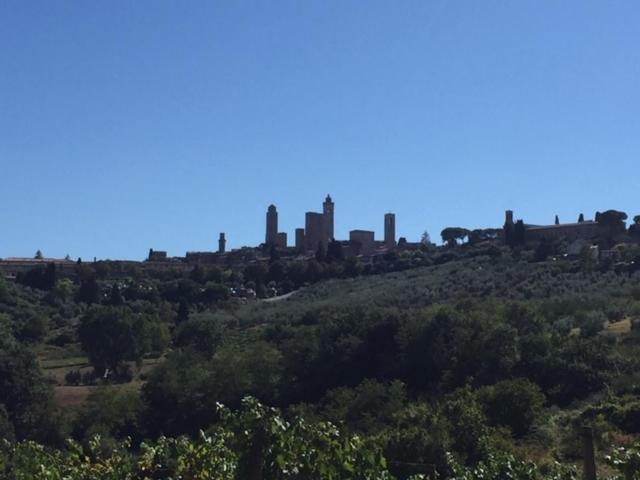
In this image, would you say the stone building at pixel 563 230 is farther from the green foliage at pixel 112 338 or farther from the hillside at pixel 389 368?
the green foliage at pixel 112 338

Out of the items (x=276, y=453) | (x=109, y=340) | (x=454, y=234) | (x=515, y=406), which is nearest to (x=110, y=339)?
(x=109, y=340)

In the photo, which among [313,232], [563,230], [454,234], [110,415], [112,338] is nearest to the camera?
[110,415]

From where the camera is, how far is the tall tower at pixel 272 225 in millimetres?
134875

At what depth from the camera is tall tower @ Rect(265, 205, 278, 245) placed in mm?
134875

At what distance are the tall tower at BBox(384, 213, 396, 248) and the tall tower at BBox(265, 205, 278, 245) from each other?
13984mm

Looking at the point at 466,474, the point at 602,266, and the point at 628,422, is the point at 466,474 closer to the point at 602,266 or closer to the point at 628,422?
the point at 628,422

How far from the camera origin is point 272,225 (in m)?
137

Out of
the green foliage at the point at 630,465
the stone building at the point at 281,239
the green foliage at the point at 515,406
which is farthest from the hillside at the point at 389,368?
the stone building at the point at 281,239

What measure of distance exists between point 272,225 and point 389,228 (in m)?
15.1

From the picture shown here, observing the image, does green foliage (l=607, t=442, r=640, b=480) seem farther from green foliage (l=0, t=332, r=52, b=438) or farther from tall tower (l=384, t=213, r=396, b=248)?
tall tower (l=384, t=213, r=396, b=248)

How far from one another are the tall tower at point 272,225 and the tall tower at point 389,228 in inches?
551

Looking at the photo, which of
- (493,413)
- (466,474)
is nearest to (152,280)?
(493,413)

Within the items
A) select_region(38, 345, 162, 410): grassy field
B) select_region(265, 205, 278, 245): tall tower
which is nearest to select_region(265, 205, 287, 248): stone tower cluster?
select_region(265, 205, 278, 245): tall tower

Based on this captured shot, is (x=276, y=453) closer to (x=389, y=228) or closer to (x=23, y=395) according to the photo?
(x=23, y=395)
